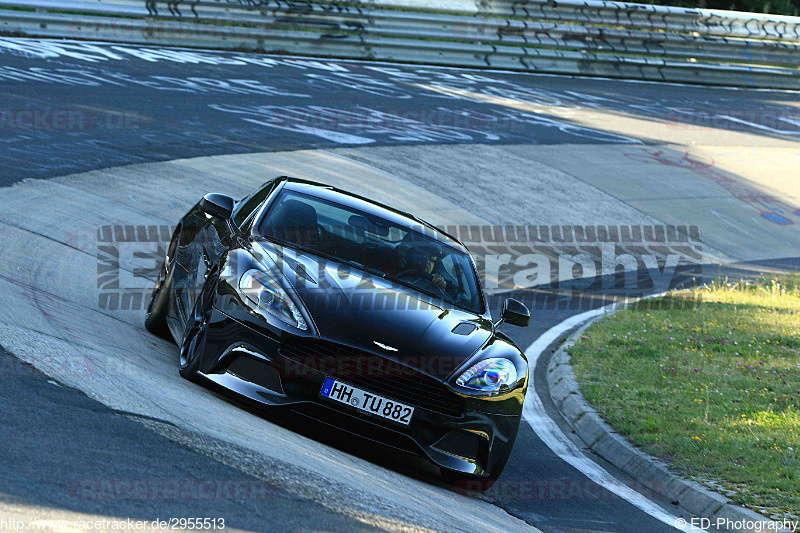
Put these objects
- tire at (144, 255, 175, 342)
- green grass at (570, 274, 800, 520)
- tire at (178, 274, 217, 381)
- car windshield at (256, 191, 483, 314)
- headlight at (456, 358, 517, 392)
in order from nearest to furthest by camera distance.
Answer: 1. headlight at (456, 358, 517, 392)
2. tire at (178, 274, 217, 381)
3. green grass at (570, 274, 800, 520)
4. car windshield at (256, 191, 483, 314)
5. tire at (144, 255, 175, 342)

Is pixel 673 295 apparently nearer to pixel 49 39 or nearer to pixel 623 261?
pixel 623 261

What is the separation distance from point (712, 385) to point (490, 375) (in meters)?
3.54

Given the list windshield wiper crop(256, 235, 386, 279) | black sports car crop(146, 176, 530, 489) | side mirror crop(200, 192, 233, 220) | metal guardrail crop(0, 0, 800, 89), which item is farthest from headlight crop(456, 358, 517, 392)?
metal guardrail crop(0, 0, 800, 89)

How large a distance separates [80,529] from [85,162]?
9861 millimetres

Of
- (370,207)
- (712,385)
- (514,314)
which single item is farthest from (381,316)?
(712,385)

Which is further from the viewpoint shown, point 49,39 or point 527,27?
point 527,27

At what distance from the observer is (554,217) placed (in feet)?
53.5

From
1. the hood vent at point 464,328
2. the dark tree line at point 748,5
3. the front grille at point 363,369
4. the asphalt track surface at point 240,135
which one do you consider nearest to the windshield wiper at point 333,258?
the hood vent at point 464,328

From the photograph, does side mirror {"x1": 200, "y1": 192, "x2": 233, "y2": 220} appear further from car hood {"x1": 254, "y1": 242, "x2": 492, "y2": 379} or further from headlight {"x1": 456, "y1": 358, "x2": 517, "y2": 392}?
headlight {"x1": 456, "y1": 358, "x2": 517, "y2": 392}

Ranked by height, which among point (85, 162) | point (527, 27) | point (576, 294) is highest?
point (527, 27)

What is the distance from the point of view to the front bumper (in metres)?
5.78

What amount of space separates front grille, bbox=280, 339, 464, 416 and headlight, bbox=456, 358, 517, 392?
1.01 ft

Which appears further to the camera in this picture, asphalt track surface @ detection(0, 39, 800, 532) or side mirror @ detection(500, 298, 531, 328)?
side mirror @ detection(500, 298, 531, 328)

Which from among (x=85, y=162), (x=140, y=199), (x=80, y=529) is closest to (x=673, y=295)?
(x=140, y=199)
